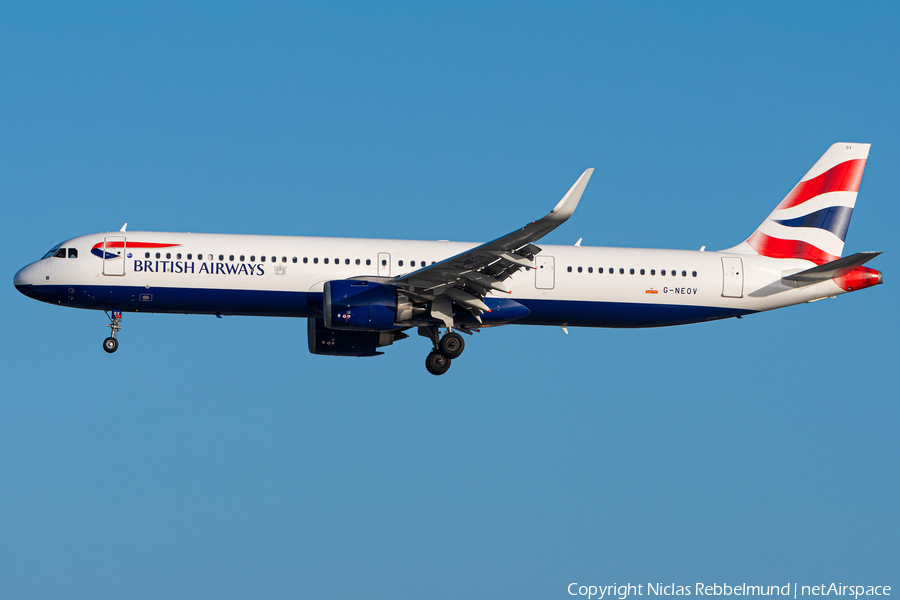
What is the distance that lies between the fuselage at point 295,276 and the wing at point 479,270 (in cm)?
156

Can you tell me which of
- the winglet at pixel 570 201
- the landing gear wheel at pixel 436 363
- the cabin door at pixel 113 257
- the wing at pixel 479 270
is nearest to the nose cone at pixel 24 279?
the cabin door at pixel 113 257

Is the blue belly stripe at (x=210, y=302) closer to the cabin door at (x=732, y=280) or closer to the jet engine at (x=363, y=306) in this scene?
the jet engine at (x=363, y=306)

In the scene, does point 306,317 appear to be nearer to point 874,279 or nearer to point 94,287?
point 94,287

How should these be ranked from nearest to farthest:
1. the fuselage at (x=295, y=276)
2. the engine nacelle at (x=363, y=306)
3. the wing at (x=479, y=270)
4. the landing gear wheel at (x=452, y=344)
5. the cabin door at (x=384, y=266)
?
the wing at (x=479, y=270)
the engine nacelle at (x=363, y=306)
the fuselage at (x=295, y=276)
the cabin door at (x=384, y=266)
the landing gear wheel at (x=452, y=344)

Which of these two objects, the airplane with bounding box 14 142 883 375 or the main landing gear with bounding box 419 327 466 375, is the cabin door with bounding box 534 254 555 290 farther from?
the main landing gear with bounding box 419 327 466 375

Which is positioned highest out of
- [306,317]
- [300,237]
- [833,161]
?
[833,161]

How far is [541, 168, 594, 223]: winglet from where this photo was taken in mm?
30828

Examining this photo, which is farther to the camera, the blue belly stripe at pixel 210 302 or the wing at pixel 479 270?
the blue belly stripe at pixel 210 302

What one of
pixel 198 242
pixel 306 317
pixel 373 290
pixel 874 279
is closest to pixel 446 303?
pixel 373 290

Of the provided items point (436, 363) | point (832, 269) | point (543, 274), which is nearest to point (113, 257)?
point (436, 363)

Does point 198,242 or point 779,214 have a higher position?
point 779,214

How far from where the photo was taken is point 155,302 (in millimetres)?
38719

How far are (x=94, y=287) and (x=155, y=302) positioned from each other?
211 cm

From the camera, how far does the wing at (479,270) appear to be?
1253 inches
